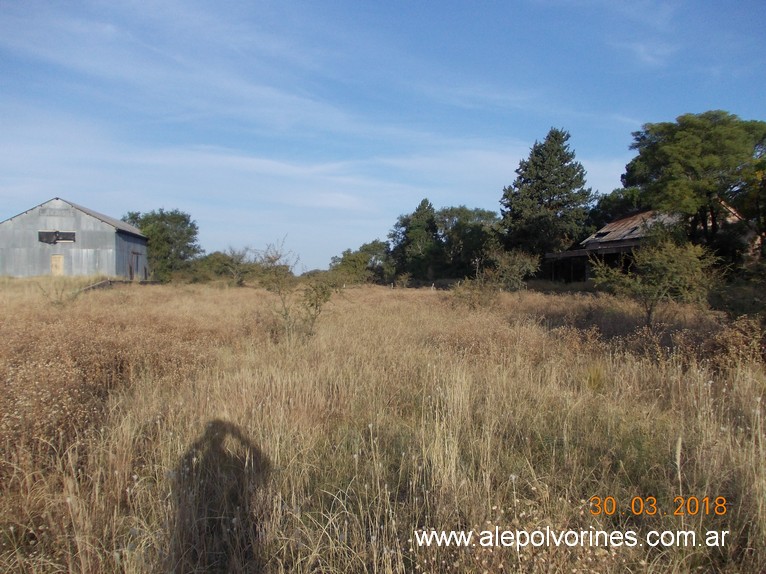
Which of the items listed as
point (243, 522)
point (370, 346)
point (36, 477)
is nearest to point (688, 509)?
point (243, 522)

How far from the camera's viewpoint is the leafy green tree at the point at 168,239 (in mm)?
44719

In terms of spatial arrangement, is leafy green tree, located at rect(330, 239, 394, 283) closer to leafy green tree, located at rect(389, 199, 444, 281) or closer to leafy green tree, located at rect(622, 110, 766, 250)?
leafy green tree, located at rect(389, 199, 444, 281)

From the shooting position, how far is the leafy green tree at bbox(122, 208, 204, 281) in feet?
147

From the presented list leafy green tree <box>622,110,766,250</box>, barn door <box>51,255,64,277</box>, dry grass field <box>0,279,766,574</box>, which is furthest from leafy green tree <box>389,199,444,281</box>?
dry grass field <box>0,279,766,574</box>

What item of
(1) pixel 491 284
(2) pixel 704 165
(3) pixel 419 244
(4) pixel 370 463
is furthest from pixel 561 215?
(4) pixel 370 463

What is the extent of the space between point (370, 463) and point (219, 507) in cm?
97

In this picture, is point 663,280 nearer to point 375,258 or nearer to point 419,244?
point 419,244

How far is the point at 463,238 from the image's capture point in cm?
4631

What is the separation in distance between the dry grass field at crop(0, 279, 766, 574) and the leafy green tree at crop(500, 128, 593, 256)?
29.3 m

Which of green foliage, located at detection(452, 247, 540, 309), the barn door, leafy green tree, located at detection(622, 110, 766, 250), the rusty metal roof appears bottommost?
green foliage, located at detection(452, 247, 540, 309)

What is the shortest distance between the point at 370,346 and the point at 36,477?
15.7ft

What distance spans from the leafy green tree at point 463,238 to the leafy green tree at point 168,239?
27.2m

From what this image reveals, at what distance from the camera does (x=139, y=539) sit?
2334 millimetres

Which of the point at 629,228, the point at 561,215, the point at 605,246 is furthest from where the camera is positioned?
the point at 561,215
